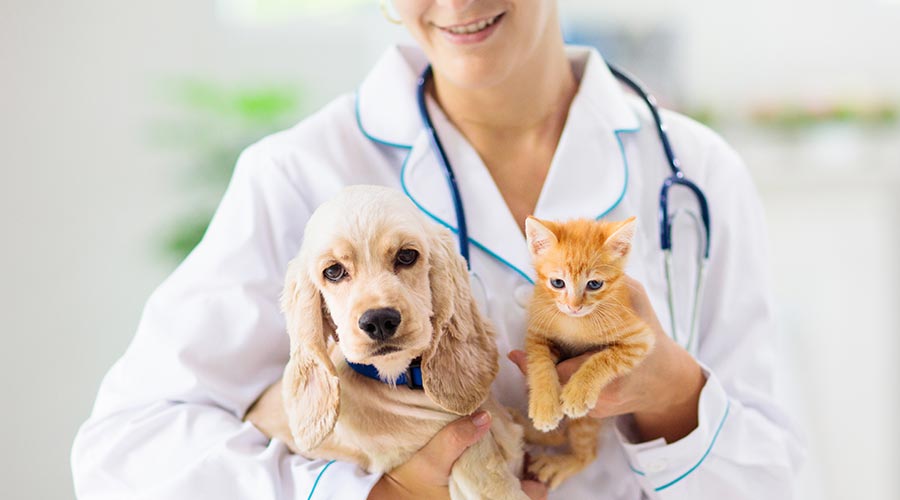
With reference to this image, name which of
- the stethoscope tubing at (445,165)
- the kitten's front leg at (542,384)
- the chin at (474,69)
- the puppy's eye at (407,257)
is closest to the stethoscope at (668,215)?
the stethoscope tubing at (445,165)

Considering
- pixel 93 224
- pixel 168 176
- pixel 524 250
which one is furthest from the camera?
pixel 168 176

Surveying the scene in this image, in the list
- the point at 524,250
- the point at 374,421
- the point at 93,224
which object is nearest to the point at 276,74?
the point at 93,224

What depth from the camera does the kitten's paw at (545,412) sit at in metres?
1.00

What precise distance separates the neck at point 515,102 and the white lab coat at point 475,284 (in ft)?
0.11

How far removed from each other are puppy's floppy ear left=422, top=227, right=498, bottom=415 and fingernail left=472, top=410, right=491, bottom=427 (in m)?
0.03

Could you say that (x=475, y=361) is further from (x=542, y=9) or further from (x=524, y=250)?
(x=542, y=9)

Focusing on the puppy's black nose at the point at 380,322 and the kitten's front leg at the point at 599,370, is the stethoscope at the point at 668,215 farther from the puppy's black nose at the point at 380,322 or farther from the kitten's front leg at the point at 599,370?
the puppy's black nose at the point at 380,322

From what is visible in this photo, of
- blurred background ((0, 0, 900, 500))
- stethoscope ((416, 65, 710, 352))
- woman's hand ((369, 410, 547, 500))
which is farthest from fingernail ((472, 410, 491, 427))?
blurred background ((0, 0, 900, 500))

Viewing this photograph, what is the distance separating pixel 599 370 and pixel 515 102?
59cm

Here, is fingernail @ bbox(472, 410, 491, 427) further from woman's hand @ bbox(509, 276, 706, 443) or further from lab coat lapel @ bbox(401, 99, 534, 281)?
lab coat lapel @ bbox(401, 99, 534, 281)

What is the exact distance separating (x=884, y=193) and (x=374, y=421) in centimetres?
350

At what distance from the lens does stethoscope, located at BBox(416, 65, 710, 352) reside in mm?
1302

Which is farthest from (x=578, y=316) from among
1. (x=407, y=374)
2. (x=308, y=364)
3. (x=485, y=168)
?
(x=485, y=168)

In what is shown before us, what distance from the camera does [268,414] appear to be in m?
1.28
